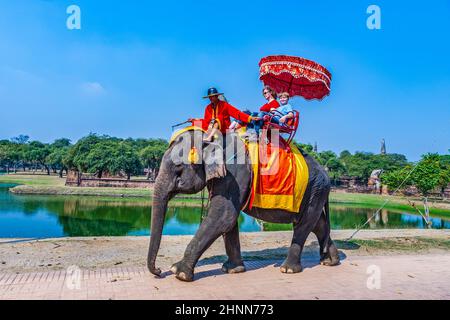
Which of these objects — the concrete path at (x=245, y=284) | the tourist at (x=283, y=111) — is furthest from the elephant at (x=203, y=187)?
the tourist at (x=283, y=111)

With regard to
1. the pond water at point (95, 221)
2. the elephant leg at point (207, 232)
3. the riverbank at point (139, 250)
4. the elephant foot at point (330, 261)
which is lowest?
the pond water at point (95, 221)

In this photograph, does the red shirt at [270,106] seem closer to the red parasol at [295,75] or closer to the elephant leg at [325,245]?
the red parasol at [295,75]

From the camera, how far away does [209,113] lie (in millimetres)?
6363

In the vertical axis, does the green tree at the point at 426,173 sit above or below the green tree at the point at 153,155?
below

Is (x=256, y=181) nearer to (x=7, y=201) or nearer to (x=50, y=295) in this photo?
(x=50, y=295)

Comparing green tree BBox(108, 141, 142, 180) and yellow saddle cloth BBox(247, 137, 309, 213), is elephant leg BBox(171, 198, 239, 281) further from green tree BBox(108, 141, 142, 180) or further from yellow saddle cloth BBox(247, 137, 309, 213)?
green tree BBox(108, 141, 142, 180)

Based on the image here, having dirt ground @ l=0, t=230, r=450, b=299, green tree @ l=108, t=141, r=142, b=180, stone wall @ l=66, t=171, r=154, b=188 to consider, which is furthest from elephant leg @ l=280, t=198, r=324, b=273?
green tree @ l=108, t=141, r=142, b=180

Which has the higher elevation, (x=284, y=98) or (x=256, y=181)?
(x=284, y=98)

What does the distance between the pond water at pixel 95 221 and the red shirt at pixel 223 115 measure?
12.3 meters

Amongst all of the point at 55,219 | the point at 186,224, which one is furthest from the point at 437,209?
the point at 55,219

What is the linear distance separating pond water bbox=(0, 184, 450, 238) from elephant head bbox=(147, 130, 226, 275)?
12.6 meters

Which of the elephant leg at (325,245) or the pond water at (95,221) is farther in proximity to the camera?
the pond water at (95,221)

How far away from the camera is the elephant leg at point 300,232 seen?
267 inches
